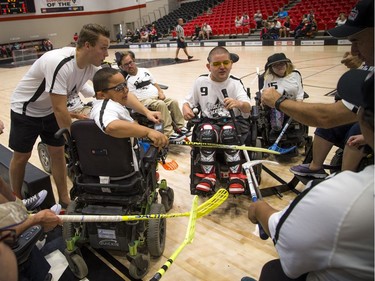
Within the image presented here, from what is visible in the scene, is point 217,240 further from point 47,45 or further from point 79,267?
point 47,45

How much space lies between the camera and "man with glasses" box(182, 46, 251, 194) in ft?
8.68

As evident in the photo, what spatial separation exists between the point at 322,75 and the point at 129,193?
625 centimetres

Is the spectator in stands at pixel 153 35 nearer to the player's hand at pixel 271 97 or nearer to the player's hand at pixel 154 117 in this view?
the player's hand at pixel 154 117

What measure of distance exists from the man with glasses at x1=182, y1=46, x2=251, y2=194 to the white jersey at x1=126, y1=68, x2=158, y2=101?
3.29ft

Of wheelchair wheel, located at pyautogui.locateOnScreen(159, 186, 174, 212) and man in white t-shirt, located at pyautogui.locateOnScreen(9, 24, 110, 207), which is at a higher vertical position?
man in white t-shirt, located at pyautogui.locateOnScreen(9, 24, 110, 207)

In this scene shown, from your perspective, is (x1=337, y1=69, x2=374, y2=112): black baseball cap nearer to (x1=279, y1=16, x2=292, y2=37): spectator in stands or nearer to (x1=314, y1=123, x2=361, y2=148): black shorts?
(x1=314, y1=123, x2=361, y2=148): black shorts

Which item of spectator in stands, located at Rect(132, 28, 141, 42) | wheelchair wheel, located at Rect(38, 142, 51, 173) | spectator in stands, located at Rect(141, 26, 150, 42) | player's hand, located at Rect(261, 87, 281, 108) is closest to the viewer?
player's hand, located at Rect(261, 87, 281, 108)

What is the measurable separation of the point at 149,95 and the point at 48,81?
1798 millimetres

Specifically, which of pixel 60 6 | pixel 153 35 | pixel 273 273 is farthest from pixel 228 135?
pixel 60 6

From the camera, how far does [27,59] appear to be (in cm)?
1708

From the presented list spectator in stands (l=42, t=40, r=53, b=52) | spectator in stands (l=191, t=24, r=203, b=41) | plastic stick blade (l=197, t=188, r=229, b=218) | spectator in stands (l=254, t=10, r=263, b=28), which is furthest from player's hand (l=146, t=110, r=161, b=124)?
spectator in stands (l=42, t=40, r=53, b=52)

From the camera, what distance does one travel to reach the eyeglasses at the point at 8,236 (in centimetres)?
132

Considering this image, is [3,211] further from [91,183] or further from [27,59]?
[27,59]

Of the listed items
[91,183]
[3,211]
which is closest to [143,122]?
[91,183]
